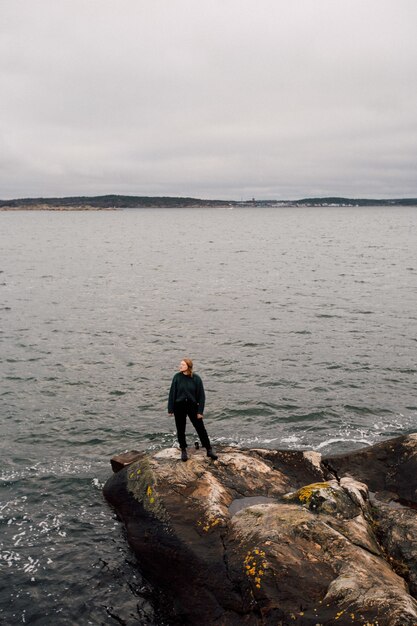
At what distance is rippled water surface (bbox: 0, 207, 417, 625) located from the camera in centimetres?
1279

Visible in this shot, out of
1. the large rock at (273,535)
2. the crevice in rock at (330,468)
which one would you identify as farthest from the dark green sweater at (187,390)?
the crevice in rock at (330,468)

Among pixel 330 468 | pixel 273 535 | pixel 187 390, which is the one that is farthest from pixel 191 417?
pixel 330 468

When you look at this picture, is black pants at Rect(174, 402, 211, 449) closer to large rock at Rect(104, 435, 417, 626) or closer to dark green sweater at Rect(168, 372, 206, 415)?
dark green sweater at Rect(168, 372, 206, 415)

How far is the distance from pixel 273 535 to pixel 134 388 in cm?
1512

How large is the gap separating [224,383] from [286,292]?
27272 mm

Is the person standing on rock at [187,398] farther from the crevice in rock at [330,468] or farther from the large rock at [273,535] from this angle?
the crevice in rock at [330,468]

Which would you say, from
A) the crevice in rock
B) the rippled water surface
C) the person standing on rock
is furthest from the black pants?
the crevice in rock

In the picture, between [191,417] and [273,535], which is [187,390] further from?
[273,535]

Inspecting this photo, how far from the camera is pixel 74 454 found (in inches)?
727

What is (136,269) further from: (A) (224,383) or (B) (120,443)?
(B) (120,443)

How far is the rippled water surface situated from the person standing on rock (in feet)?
11.9

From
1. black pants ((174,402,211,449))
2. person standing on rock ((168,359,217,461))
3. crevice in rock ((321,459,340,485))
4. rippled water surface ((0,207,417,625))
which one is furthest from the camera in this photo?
crevice in rock ((321,459,340,485))

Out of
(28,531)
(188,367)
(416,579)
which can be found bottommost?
(28,531)

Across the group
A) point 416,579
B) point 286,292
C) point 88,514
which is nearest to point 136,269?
point 286,292
